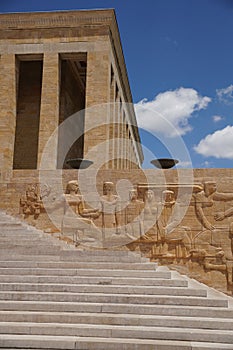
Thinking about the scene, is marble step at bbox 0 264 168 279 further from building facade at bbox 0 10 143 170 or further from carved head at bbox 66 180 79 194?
building facade at bbox 0 10 143 170

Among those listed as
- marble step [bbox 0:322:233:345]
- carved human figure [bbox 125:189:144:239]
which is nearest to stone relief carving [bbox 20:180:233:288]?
carved human figure [bbox 125:189:144:239]

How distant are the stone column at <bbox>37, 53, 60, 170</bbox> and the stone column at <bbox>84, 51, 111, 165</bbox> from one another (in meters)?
1.24

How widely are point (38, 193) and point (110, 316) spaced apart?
6896 millimetres

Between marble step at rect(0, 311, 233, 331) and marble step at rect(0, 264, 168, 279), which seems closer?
marble step at rect(0, 311, 233, 331)

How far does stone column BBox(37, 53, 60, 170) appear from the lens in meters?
15.6

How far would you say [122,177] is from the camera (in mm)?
11984

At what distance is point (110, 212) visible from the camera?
38.4 feet

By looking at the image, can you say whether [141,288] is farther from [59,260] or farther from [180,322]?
[59,260]

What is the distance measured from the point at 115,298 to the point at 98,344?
1.13 meters

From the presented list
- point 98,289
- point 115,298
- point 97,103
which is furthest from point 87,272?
point 97,103

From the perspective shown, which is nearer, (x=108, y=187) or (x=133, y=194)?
(x=133, y=194)

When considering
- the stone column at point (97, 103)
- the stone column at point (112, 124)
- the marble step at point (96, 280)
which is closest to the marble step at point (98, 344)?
the marble step at point (96, 280)

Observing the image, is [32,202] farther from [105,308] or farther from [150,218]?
[105,308]

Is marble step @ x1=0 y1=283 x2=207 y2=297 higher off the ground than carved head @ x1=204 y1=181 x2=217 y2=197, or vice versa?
carved head @ x1=204 y1=181 x2=217 y2=197
